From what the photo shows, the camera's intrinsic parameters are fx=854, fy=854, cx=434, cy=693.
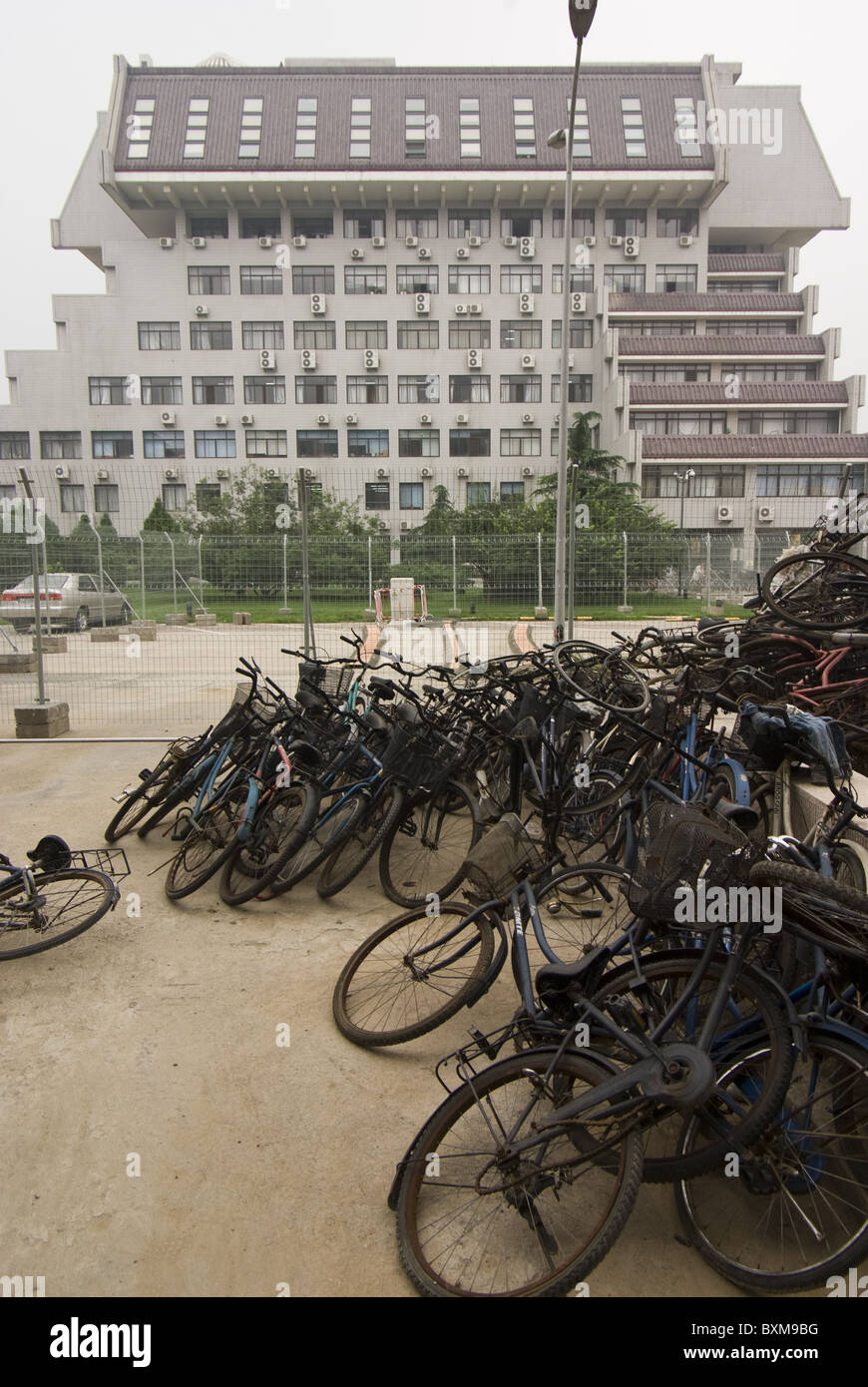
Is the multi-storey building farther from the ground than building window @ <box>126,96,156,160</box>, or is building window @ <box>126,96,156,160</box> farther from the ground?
building window @ <box>126,96,156,160</box>

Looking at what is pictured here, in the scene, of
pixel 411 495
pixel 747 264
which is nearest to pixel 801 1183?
pixel 411 495

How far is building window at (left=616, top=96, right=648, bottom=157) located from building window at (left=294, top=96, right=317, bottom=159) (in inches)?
607

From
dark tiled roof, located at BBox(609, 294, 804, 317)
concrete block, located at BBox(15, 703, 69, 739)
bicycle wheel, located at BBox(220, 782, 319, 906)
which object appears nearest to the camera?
bicycle wheel, located at BBox(220, 782, 319, 906)

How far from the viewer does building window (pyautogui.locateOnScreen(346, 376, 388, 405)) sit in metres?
42.8

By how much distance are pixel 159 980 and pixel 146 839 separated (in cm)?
191

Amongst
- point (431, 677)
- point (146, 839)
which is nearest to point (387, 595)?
point (431, 677)

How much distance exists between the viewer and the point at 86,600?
1387cm

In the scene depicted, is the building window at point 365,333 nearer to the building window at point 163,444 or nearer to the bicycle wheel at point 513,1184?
the building window at point 163,444

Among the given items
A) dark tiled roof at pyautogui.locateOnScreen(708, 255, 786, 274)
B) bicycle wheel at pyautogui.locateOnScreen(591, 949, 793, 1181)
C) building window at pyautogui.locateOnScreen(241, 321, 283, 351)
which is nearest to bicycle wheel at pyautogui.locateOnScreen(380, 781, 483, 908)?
bicycle wheel at pyautogui.locateOnScreen(591, 949, 793, 1181)

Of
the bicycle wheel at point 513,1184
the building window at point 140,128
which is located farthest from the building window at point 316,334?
the bicycle wheel at point 513,1184

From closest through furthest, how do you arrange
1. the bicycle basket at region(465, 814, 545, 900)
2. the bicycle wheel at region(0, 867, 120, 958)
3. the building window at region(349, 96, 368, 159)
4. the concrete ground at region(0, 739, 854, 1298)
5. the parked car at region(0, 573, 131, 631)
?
1. the concrete ground at region(0, 739, 854, 1298)
2. the bicycle basket at region(465, 814, 545, 900)
3. the bicycle wheel at region(0, 867, 120, 958)
4. the parked car at region(0, 573, 131, 631)
5. the building window at region(349, 96, 368, 159)

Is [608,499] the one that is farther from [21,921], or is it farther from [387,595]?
[21,921]

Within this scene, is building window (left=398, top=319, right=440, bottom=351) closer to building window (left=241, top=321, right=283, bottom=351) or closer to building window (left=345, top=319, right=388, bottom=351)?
building window (left=345, top=319, right=388, bottom=351)
